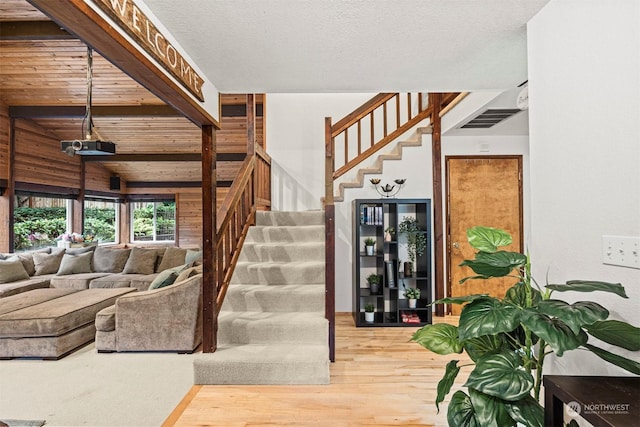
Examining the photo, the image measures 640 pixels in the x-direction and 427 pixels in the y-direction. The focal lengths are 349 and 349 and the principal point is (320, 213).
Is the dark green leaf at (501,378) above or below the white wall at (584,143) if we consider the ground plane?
below

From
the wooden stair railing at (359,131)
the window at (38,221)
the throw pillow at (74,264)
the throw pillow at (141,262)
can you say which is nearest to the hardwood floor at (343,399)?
the wooden stair railing at (359,131)

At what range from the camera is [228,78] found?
2.86 metres

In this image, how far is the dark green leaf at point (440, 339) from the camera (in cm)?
158

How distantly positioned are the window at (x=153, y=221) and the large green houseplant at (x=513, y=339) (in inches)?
320

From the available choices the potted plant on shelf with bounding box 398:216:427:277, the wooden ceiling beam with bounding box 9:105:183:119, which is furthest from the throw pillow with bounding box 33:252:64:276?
the potted plant on shelf with bounding box 398:216:427:277

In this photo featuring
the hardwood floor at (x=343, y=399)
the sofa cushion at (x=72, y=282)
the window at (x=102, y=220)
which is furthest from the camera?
the window at (x=102, y=220)

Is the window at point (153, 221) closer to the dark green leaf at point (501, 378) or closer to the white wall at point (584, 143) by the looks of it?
the white wall at point (584, 143)

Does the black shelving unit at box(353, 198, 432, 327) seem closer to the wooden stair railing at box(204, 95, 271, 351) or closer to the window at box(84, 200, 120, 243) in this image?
the wooden stair railing at box(204, 95, 271, 351)

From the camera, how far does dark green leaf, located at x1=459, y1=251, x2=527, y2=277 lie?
1406mm

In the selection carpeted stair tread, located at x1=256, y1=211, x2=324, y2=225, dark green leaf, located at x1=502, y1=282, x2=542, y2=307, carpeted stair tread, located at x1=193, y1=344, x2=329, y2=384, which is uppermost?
carpeted stair tread, located at x1=256, y1=211, x2=324, y2=225

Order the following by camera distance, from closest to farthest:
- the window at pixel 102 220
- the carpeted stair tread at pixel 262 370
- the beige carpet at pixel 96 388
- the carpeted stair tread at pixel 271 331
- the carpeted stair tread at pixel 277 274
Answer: the beige carpet at pixel 96 388, the carpeted stair tread at pixel 262 370, the carpeted stair tread at pixel 271 331, the carpeted stair tread at pixel 277 274, the window at pixel 102 220

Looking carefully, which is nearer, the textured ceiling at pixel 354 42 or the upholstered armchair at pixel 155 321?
the textured ceiling at pixel 354 42

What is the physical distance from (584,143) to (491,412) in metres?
1.26

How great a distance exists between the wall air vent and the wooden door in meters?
0.56
